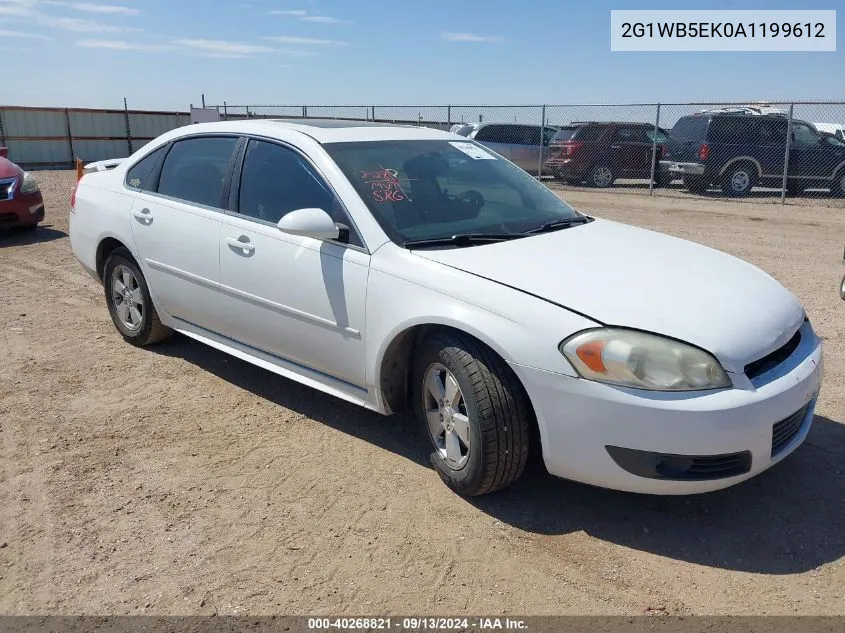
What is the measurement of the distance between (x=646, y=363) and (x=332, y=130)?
7.81ft

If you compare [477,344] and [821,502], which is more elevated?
[477,344]

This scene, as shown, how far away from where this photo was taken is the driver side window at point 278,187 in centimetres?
393

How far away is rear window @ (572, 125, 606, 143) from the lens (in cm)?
1852

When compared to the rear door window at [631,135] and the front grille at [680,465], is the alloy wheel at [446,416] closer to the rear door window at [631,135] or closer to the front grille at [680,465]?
the front grille at [680,465]

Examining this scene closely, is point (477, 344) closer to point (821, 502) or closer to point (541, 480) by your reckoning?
point (541, 480)

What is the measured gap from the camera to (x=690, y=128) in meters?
16.5

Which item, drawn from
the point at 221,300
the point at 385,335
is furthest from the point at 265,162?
the point at 385,335

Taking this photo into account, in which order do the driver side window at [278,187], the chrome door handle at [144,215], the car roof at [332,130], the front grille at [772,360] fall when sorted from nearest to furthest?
the front grille at [772,360] → the driver side window at [278,187] → the car roof at [332,130] → the chrome door handle at [144,215]

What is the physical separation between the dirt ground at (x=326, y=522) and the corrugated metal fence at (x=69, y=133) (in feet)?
70.1

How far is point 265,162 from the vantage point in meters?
4.33

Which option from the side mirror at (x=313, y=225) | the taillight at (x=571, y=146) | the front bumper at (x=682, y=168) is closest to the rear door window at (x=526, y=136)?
the taillight at (x=571, y=146)

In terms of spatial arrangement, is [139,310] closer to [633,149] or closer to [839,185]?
[839,185]


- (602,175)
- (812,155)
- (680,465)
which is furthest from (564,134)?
(680,465)

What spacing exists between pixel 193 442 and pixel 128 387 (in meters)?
1.03
